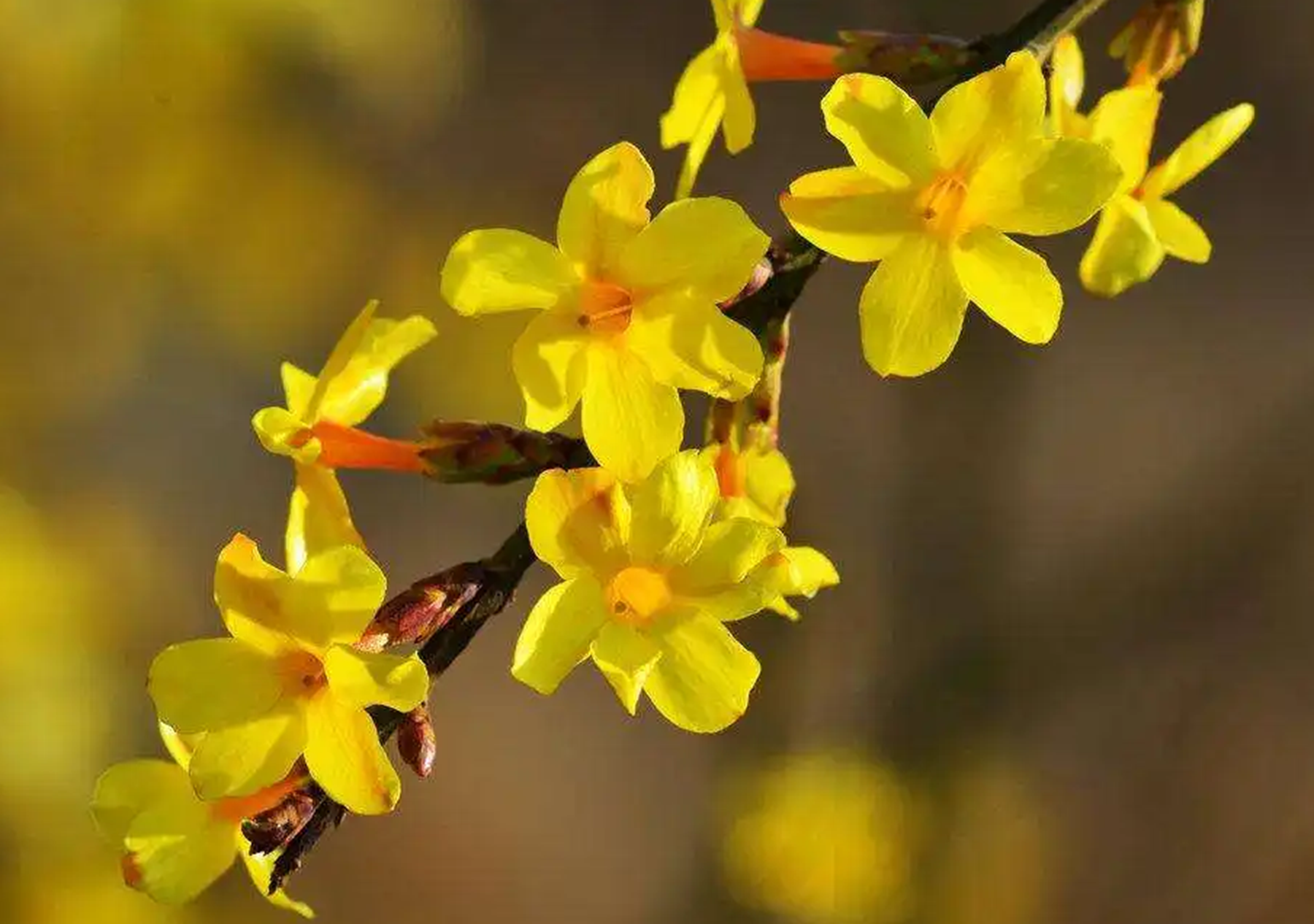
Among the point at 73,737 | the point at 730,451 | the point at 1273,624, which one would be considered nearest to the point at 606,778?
the point at 73,737

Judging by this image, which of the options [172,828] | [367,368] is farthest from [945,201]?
[172,828]

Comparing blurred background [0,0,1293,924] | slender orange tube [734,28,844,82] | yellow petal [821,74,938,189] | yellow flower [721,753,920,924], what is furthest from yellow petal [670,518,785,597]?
yellow flower [721,753,920,924]

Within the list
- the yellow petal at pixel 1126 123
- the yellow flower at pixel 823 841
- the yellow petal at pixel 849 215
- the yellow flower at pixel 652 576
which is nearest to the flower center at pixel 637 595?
the yellow flower at pixel 652 576

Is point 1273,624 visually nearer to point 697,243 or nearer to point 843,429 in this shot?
point 843,429

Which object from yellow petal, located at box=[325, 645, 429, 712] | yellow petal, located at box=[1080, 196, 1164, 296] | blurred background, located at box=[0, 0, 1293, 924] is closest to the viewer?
yellow petal, located at box=[325, 645, 429, 712]

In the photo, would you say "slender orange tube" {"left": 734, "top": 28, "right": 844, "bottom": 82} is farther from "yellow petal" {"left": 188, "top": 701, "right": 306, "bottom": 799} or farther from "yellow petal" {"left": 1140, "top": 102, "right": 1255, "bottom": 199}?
"yellow petal" {"left": 188, "top": 701, "right": 306, "bottom": 799}
